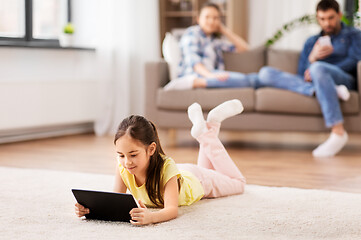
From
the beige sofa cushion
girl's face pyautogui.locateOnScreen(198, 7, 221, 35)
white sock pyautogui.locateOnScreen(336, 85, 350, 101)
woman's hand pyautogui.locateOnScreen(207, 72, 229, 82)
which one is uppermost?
girl's face pyautogui.locateOnScreen(198, 7, 221, 35)

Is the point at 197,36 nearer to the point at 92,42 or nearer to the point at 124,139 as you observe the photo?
the point at 92,42

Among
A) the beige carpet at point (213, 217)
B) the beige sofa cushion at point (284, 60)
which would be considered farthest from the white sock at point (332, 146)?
the beige carpet at point (213, 217)

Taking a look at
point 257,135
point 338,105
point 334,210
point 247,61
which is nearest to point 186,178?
point 334,210

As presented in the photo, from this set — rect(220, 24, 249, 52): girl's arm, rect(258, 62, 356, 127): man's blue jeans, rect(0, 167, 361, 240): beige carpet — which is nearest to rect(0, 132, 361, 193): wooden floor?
rect(258, 62, 356, 127): man's blue jeans

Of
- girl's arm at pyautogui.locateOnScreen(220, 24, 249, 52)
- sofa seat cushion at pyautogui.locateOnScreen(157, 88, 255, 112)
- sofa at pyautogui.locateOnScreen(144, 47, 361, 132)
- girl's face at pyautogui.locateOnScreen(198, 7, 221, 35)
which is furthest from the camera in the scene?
girl's arm at pyautogui.locateOnScreen(220, 24, 249, 52)

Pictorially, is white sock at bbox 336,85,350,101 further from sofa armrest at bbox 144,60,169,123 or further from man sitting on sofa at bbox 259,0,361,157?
sofa armrest at bbox 144,60,169,123

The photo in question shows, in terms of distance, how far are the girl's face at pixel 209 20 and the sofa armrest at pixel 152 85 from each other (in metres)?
0.42

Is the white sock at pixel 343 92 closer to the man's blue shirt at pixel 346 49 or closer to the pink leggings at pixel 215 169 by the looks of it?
the man's blue shirt at pixel 346 49

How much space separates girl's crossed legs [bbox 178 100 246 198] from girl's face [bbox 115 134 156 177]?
1.33ft

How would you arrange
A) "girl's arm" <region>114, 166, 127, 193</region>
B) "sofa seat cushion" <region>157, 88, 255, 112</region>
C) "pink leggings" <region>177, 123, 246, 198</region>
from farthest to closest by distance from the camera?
"sofa seat cushion" <region>157, 88, 255, 112</region> < "pink leggings" <region>177, 123, 246, 198</region> < "girl's arm" <region>114, 166, 127, 193</region>

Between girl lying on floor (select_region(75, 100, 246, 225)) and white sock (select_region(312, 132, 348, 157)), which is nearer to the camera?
girl lying on floor (select_region(75, 100, 246, 225))

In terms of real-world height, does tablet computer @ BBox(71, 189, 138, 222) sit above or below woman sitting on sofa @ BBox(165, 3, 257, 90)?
below

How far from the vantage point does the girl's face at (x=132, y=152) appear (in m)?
1.91

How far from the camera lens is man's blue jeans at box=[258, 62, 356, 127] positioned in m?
3.75
